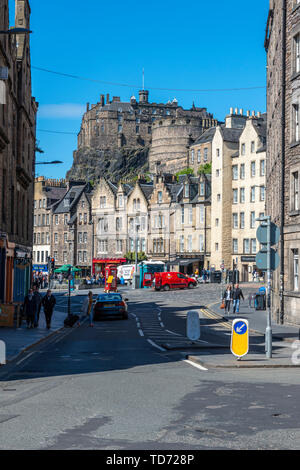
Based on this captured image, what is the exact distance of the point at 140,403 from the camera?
419 inches

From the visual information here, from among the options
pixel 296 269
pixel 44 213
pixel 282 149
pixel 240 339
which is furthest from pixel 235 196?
pixel 240 339

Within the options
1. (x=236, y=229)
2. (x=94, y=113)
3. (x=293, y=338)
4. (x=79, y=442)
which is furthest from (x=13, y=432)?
(x=94, y=113)

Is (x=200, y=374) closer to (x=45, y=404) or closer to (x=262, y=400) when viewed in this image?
(x=262, y=400)

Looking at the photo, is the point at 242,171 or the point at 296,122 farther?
the point at 242,171

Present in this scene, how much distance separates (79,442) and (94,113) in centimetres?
16115

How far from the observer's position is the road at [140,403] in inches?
316

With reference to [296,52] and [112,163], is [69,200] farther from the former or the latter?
[296,52]

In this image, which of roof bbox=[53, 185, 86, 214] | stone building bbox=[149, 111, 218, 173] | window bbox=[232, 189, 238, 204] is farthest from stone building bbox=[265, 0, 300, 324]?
stone building bbox=[149, 111, 218, 173]

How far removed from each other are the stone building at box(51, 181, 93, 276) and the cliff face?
4613 centimetres

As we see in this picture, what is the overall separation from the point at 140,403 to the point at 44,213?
101 metres

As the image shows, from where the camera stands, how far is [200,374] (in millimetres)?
14336

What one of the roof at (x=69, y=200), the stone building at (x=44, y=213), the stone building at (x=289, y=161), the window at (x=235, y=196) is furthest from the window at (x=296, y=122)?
the stone building at (x=44, y=213)

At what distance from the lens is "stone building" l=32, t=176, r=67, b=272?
109m

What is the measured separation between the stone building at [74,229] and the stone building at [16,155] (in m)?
55.7
